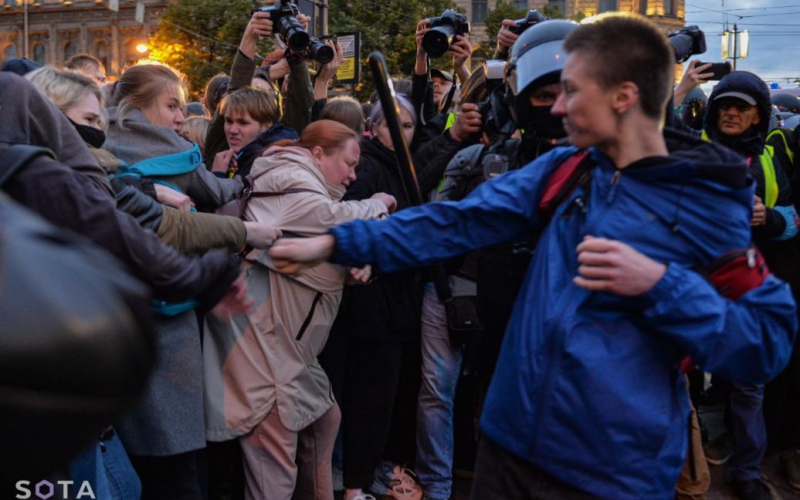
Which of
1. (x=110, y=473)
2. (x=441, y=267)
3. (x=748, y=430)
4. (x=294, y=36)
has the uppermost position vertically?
(x=294, y=36)

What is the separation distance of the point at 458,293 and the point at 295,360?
3.46 feet

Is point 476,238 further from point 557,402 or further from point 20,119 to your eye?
point 20,119

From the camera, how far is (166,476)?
3785mm

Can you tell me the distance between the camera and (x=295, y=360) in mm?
4312

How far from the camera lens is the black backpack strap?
8.34 feet

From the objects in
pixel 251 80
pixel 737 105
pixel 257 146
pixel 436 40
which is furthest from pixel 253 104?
pixel 737 105

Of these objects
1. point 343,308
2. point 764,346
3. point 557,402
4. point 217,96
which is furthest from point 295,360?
point 217,96

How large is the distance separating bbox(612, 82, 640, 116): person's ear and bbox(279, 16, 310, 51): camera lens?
3487 mm

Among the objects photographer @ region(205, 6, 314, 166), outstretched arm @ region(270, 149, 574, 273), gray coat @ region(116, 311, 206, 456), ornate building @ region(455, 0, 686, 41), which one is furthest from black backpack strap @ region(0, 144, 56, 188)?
ornate building @ region(455, 0, 686, 41)

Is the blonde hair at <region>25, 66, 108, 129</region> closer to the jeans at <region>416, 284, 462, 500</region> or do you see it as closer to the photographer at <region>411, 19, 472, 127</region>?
the photographer at <region>411, 19, 472, 127</region>

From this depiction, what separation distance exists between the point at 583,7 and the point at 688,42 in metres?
59.1

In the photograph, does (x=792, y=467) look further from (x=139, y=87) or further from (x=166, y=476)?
(x=139, y=87)

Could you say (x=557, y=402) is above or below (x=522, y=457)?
above

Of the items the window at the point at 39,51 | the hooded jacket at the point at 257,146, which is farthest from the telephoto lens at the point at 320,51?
the window at the point at 39,51
